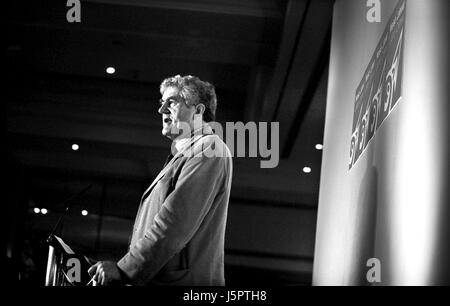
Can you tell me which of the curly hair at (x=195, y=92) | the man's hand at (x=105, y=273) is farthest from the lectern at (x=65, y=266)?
the curly hair at (x=195, y=92)

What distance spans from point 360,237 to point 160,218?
106 centimetres

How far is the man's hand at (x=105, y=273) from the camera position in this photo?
7.04 feet

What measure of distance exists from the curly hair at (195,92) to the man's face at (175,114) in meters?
0.02

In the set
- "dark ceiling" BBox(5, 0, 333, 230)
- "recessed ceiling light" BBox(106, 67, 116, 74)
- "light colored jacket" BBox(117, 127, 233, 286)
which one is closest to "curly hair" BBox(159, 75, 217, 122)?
"light colored jacket" BBox(117, 127, 233, 286)

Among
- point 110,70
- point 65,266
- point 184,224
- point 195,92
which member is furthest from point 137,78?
point 184,224

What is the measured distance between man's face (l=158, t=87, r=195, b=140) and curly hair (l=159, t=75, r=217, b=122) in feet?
0.05

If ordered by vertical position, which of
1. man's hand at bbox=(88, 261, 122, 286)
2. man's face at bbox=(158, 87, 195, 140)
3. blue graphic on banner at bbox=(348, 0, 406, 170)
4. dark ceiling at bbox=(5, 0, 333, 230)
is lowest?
man's hand at bbox=(88, 261, 122, 286)

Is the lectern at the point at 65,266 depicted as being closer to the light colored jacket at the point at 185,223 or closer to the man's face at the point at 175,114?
the light colored jacket at the point at 185,223

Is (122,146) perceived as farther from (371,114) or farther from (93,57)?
(371,114)

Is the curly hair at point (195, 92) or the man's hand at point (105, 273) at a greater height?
the curly hair at point (195, 92)

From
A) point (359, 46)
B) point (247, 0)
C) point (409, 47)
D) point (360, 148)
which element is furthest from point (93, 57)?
point (409, 47)

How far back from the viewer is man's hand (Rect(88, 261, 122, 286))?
2146 millimetres

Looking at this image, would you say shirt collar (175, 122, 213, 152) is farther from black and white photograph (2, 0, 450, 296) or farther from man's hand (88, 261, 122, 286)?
man's hand (88, 261, 122, 286)

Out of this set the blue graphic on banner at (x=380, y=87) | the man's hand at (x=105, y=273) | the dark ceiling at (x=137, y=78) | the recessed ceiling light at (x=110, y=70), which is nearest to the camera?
the man's hand at (x=105, y=273)
